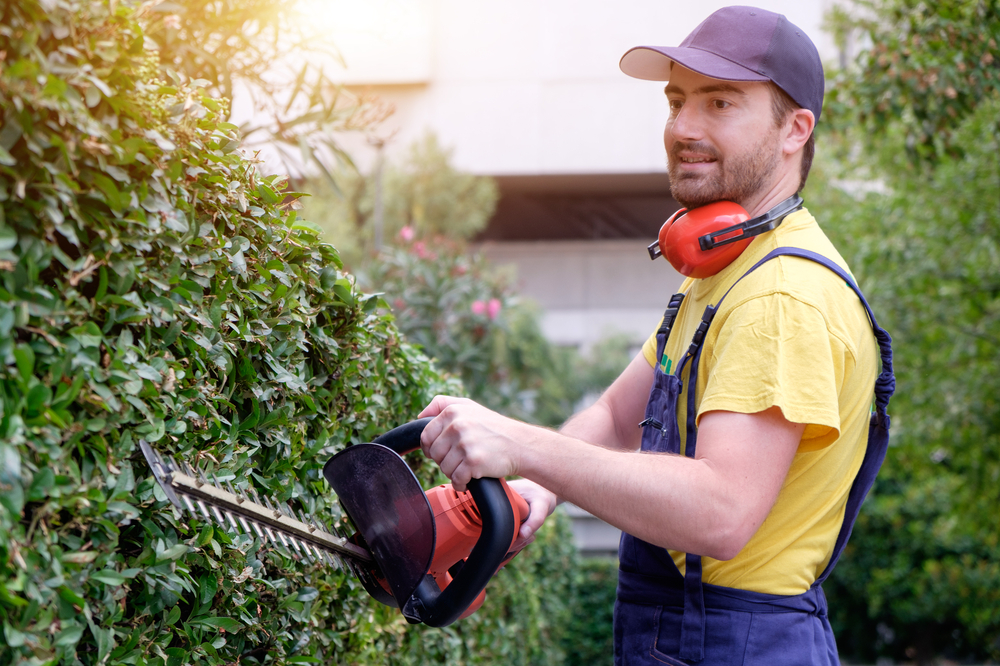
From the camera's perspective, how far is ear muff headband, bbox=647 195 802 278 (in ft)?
5.69

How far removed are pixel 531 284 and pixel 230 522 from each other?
1930cm

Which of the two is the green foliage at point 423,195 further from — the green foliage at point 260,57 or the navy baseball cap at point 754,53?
the navy baseball cap at point 754,53

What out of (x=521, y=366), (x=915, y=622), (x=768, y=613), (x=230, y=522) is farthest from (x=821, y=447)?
(x=915, y=622)

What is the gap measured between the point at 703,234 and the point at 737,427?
47cm

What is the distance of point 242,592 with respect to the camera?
154 cm

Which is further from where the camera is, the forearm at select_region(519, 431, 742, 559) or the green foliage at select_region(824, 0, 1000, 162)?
the green foliage at select_region(824, 0, 1000, 162)

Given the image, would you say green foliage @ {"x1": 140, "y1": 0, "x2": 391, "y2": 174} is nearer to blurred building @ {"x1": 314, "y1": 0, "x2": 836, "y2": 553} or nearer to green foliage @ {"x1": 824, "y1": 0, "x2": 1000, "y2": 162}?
green foliage @ {"x1": 824, "y1": 0, "x2": 1000, "y2": 162}

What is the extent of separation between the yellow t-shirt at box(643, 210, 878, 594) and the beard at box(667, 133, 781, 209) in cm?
11

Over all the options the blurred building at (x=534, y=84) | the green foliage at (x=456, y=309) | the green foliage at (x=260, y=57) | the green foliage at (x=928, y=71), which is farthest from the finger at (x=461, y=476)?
the blurred building at (x=534, y=84)

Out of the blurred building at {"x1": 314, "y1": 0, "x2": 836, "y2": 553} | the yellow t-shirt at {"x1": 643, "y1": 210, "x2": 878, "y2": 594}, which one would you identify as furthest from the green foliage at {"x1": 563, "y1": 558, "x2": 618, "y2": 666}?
the blurred building at {"x1": 314, "y1": 0, "x2": 836, "y2": 553}

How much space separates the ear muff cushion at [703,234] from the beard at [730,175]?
0.03 meters

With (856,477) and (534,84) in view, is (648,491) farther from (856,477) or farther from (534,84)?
(534,84)

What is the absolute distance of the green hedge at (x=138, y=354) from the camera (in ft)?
3.28

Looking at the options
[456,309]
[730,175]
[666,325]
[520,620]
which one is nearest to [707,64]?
[730,175]
